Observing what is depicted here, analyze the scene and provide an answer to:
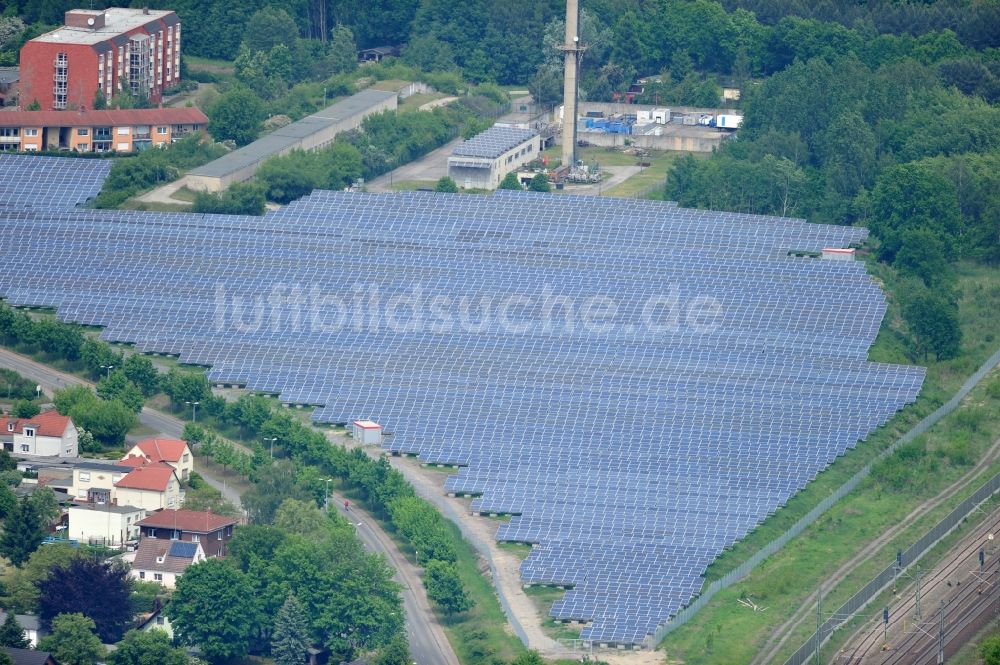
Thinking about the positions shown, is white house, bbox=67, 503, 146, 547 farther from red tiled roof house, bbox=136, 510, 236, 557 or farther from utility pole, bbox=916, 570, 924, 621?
utility pole, bbox=916, 570, 924, 621

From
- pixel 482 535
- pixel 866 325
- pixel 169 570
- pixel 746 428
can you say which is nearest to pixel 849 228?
pixel 866 325

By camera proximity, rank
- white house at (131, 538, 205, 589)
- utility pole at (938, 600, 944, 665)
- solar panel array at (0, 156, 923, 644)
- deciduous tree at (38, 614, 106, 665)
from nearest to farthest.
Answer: deciduous tree at (38, 614, 106, 665)
utility pole at (938, 600, 944, 665)
white house at (131, 538, 205, 589)
solar panel array at (0, 156, 923, 644)

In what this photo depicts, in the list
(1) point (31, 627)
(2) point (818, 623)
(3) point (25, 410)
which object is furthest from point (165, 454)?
(2) point (818, 623)

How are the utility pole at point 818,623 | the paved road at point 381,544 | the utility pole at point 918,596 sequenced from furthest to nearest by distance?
the utility pole at point 918,596 < the paved road at point 381,544 < the utility pole at point 818,623

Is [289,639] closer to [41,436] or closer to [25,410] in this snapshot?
[41,436]

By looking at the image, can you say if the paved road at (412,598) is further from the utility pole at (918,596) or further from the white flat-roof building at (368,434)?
the utility pole at (918,596)

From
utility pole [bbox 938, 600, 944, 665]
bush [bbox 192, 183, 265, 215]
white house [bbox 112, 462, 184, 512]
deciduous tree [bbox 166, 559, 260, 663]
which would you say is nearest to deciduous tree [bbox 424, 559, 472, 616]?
deciduous tree [bbox 166, 559, 260, 663]

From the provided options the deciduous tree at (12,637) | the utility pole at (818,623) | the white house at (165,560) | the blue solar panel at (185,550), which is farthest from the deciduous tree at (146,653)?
the utility pole at (818,623)
